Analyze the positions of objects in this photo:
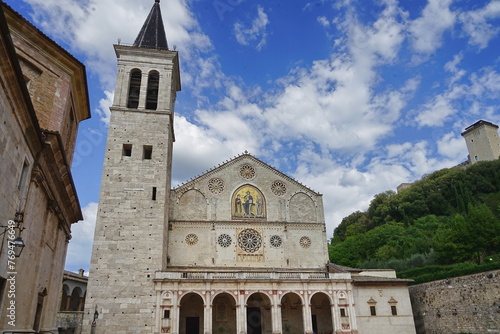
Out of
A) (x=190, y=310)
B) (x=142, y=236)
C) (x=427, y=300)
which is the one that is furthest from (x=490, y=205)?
(x=142, y=236)

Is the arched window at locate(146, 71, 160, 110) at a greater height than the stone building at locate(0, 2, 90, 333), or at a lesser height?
greater

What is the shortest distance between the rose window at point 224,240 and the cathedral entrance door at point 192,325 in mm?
5693

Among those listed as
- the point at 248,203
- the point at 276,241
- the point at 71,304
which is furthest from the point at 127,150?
the point at 71,304

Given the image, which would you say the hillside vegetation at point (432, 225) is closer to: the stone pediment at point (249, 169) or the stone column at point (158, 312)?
the stone pediment at point (249, 169)

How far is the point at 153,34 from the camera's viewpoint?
107ft

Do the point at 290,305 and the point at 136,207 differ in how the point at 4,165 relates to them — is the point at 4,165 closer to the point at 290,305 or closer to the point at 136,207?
the point at 136,207

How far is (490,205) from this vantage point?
157ft

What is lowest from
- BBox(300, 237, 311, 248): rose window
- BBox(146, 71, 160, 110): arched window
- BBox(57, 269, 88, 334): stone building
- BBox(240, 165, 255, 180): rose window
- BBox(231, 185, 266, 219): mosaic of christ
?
BBox(57, 269, 88, 334): stone building

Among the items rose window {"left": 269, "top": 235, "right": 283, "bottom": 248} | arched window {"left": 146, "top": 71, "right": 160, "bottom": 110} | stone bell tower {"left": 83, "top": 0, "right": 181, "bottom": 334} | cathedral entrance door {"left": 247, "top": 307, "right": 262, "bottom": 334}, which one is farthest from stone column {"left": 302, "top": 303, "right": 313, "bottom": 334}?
arched window {"left": 146, "top": 71, "right": 160, "bottom": 110}

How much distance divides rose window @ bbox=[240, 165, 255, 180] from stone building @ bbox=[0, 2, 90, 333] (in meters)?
16.5

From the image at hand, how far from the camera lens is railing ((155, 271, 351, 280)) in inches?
939

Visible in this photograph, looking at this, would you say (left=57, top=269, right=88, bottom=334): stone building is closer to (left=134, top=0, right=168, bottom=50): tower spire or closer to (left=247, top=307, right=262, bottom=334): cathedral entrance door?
(left=247, top=307, right=262, bottom=334): cathedral entrance door

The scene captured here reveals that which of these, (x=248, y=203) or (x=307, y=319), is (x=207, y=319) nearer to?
(x=307, y=319)

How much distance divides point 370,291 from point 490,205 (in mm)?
31733
